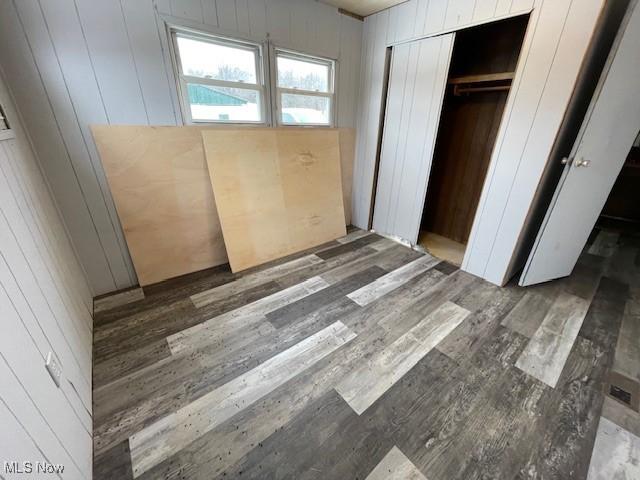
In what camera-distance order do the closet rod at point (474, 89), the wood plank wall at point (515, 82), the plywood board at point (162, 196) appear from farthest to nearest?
1. the closet rod at point (474, 89)
2. the plywood board at point (162, 196)
3. the wood plank wall at point (515, 82)

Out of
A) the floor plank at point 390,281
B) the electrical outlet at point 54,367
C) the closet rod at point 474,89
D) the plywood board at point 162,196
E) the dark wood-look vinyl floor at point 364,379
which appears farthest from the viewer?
the closet rod at point 474,89

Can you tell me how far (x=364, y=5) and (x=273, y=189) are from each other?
2052 mm

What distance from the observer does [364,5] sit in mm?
2562

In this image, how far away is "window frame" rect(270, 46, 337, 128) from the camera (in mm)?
2445

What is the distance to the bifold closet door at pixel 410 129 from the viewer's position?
244cm

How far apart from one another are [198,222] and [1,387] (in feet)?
5.84

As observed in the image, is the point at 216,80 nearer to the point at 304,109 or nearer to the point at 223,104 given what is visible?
the point at 223,104

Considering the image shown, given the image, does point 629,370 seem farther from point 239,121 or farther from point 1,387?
point 239,121

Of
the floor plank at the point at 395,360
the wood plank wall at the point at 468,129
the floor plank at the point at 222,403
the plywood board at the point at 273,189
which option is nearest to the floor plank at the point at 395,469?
the floor plank at the point at 395,360

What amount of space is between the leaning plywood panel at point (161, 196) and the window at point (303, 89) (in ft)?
3.25

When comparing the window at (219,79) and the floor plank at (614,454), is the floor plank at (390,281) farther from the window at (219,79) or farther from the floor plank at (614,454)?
the window at (219,79)

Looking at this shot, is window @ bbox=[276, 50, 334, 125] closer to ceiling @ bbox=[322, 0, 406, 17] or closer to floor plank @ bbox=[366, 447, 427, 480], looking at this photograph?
ceiling @ bbox=[322, 0, 406, 17]

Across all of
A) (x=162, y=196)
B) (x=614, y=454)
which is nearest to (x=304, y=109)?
(x=162, y=196)

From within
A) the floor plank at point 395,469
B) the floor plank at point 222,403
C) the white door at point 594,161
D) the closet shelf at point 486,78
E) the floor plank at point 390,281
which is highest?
the closet shelf at point 486,78
